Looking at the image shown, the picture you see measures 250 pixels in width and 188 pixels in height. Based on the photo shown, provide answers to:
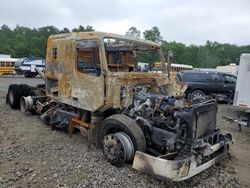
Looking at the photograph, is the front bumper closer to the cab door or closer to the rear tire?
the cab door

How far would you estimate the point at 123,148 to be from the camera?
Result: 5008 millimetres

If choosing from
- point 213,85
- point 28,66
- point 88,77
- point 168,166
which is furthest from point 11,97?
point 28,66

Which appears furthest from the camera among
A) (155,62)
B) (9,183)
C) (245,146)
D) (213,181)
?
(245,146)

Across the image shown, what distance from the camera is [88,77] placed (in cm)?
605

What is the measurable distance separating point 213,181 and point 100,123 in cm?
240

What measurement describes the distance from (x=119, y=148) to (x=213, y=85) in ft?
38.4

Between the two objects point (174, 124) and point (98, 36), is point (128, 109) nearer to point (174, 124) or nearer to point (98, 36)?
point (174, 124)

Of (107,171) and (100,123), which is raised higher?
(100,123)

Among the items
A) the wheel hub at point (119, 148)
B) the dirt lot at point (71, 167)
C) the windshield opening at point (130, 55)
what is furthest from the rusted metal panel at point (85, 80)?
the dirt lot at point (71, 167)

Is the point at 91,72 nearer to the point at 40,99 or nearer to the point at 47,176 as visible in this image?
the point at 47,176

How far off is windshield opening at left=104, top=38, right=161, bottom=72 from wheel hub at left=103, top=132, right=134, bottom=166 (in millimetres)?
1807

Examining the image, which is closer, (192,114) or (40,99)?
(192,114)

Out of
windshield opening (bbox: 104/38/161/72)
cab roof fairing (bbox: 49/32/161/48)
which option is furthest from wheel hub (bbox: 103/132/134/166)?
cab roof fairing (bbox: 49/32/161/48)

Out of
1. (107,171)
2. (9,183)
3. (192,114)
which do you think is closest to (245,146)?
(192,114)
